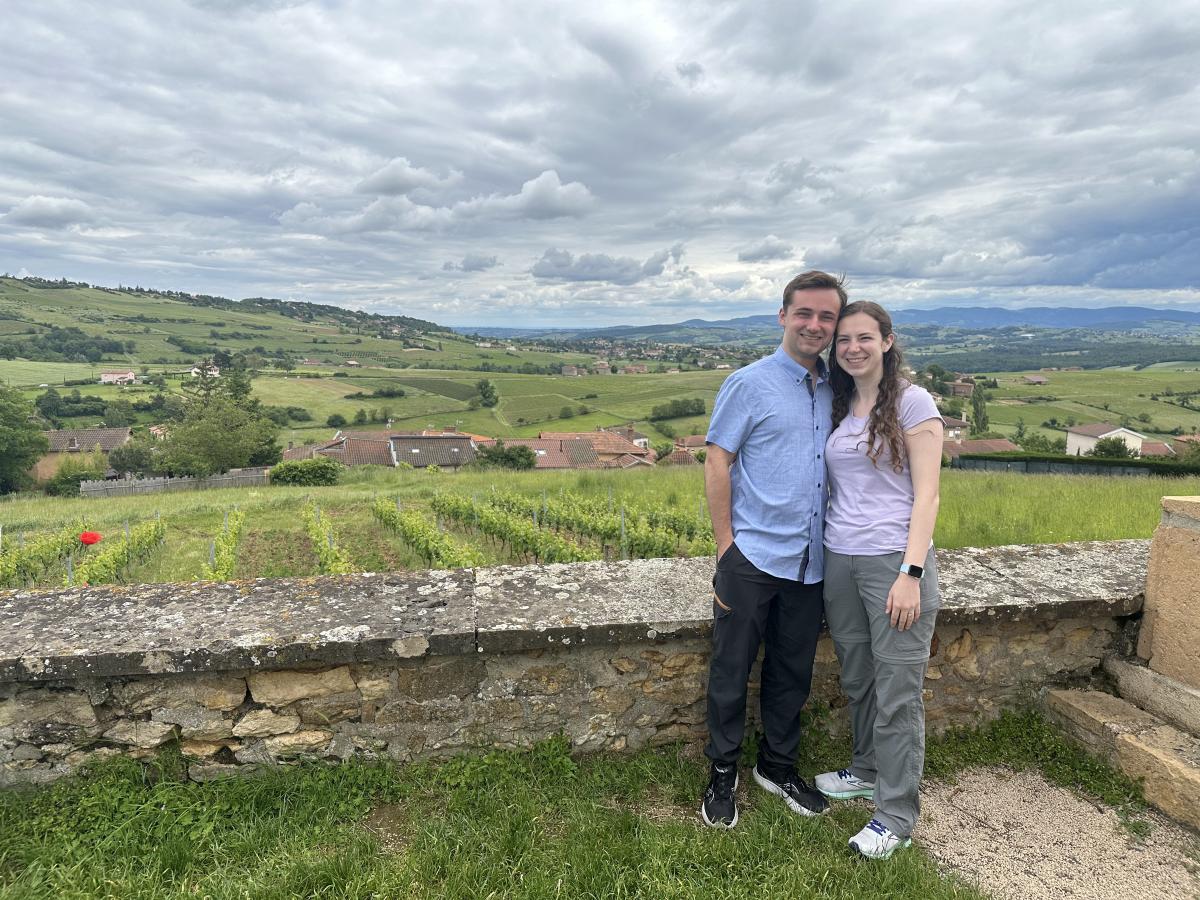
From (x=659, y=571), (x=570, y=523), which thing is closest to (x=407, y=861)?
(x=659, y=571)

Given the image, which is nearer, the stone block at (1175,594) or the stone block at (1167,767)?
the stone block at (1167,767)

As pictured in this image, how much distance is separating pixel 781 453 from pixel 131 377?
353ft

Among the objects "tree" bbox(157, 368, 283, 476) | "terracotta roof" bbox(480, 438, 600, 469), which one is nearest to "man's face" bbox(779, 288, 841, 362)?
"terracotta roof" bbox(480, 438, 600, 469)

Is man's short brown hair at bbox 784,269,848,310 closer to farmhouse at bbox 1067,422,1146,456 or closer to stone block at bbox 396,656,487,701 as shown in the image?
stone block at bbox 396,656,487,701

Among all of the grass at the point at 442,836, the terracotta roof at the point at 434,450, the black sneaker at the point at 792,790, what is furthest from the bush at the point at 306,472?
the black sneaker at the point at 792,790

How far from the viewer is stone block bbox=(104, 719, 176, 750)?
2193mm

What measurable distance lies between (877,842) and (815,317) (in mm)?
1800

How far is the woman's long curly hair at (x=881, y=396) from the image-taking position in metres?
2.17

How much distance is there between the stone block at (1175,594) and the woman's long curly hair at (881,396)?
1.26 meters

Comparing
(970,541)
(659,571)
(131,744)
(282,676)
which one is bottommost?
(970,541)

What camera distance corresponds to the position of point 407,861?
1921mm

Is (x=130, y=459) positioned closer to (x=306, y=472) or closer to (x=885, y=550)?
(x=306, y=472)

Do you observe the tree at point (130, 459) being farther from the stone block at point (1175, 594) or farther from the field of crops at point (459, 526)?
the stone block at point (1175, 594)

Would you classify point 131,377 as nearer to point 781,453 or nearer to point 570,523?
point 570,523
